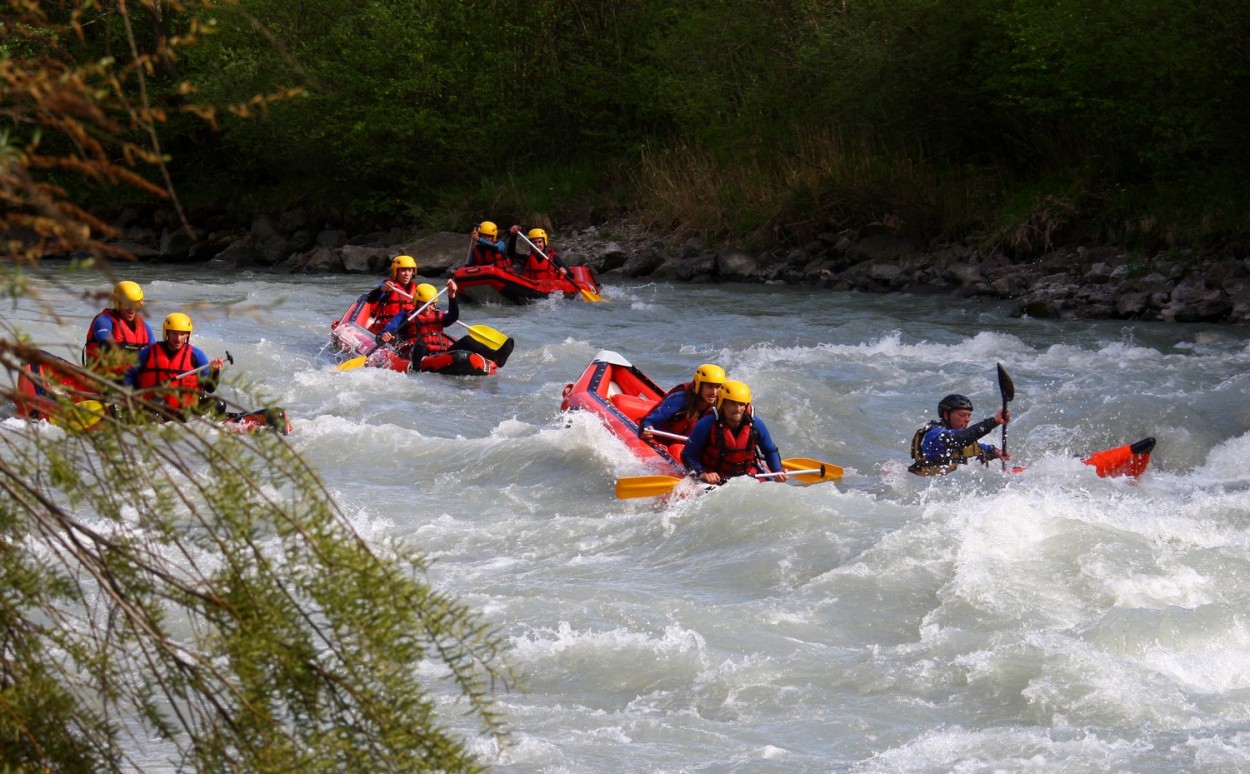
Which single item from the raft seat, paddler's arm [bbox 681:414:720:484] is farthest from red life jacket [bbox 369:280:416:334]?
paddler's arm [bbox 681:414:720:484]

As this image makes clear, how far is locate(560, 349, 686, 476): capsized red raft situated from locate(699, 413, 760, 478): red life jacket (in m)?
0.50

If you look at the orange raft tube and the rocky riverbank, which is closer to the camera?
the orange raft tube

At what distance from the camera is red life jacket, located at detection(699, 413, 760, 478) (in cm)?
880

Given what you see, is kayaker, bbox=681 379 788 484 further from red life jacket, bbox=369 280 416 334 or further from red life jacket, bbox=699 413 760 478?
red life jacket, bbox=369 280 416 334

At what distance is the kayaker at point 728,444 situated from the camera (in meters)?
8.77

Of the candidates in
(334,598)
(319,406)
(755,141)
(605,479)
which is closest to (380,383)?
(319,406)

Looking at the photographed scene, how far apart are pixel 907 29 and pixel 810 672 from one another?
643 inches

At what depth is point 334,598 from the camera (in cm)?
272

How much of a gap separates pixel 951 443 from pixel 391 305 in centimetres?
689

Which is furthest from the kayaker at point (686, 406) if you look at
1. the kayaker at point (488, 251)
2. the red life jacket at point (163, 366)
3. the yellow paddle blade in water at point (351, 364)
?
the kayaker at point (488, 251)

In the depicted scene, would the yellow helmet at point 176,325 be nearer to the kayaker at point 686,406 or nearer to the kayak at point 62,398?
the kayaker at point 686,406

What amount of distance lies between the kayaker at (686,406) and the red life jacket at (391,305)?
16.3 ft

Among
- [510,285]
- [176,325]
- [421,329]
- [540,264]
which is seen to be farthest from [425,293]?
[540,264]

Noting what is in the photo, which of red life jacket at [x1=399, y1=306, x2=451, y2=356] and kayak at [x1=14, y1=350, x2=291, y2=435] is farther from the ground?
kayak at [x1=14, y1=350, x2=291, y2=435]
